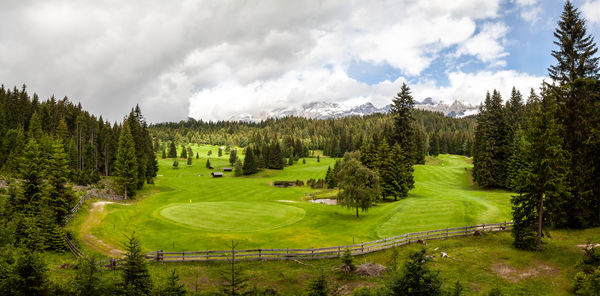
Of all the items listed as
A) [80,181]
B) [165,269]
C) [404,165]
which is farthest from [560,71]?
[80,181]

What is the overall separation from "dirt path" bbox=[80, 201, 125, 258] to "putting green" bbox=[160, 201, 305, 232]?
850 cm

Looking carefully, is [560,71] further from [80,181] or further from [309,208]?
[80,181]

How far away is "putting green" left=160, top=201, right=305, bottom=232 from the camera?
132ft

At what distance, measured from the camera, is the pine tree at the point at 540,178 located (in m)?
24.2

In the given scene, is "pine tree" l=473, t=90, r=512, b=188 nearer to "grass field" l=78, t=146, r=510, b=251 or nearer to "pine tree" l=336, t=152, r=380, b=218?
"grass field" l=78, t=146, r=510, b=251

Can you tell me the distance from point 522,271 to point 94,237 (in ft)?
140

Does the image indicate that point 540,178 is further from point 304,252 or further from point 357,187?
point 357,187

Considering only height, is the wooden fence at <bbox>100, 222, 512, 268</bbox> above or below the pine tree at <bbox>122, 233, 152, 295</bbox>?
below

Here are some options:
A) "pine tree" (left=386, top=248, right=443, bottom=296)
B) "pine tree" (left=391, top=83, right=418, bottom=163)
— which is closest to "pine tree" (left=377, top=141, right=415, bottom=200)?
"pine tree" (left=391, top=83, right=418, bottom=163)

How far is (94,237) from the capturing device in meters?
36.5

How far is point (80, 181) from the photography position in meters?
70.4

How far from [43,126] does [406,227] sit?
10455cm

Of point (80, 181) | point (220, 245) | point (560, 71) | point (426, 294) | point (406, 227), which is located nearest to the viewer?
point (426, 294)

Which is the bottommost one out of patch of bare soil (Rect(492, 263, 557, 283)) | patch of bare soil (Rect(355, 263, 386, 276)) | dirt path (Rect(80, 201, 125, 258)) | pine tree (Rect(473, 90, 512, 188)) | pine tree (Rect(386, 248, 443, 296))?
dirt path (Rect(80, 201, 125, 258))
